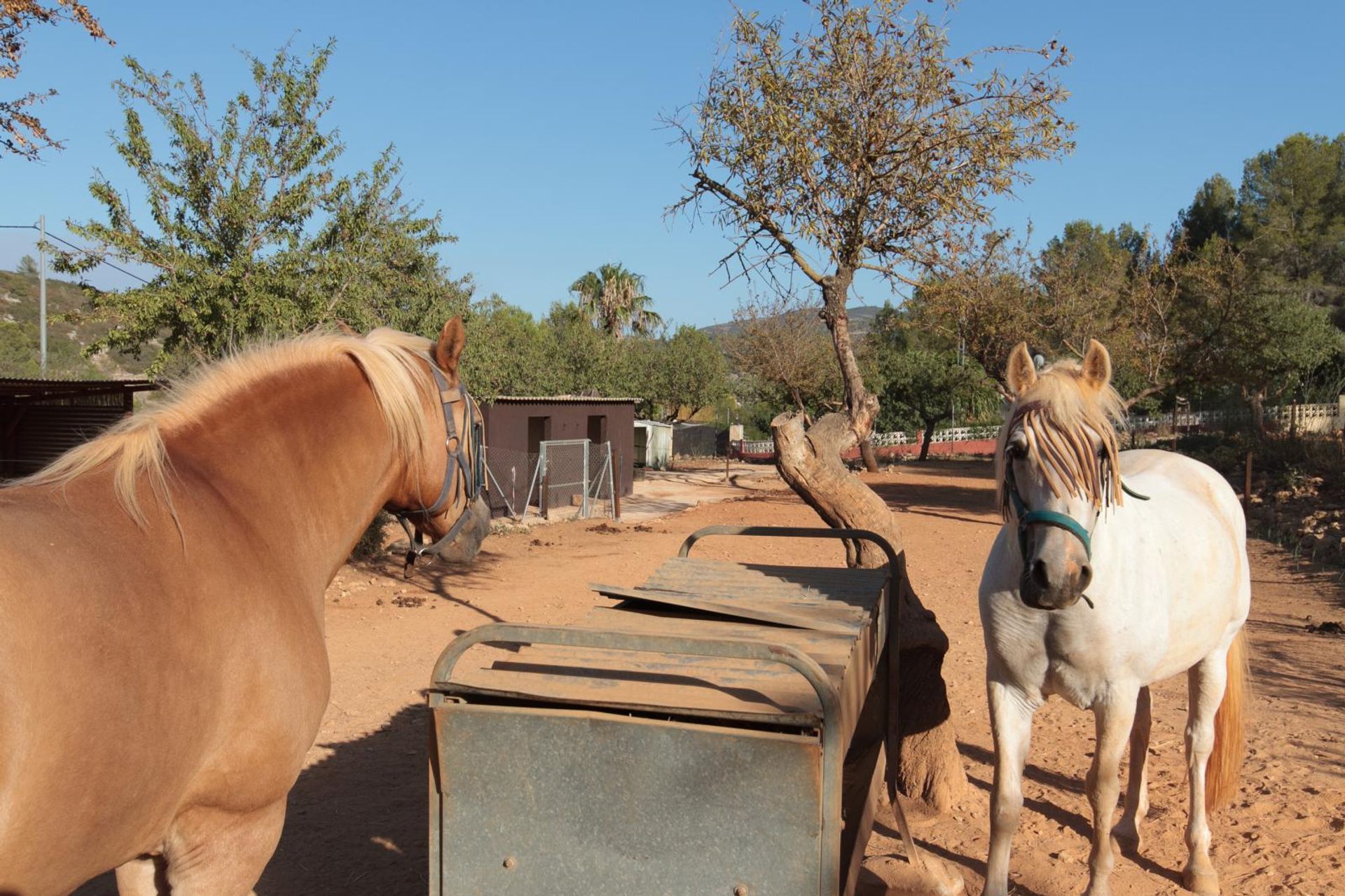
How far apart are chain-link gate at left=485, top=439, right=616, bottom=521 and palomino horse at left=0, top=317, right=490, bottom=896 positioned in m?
14.4

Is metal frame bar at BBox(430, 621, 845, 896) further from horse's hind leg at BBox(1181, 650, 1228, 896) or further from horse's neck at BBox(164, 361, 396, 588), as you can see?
horse's hind leg at BBox(1181, 650, 1228, 896)

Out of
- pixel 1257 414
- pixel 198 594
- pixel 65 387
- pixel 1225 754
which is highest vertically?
pixel 65 387

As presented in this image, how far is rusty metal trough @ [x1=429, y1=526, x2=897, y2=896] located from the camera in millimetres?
1923

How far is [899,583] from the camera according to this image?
4.17 meters

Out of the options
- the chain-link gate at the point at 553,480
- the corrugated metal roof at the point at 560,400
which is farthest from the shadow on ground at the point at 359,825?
the corrugated metal roof at the point at 560,400

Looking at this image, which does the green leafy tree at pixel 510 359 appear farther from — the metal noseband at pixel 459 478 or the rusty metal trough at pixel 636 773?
the rusty metal trough at pixel 636 773

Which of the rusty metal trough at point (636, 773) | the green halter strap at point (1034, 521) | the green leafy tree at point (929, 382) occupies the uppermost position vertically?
the green leafy tree at point (929, 382)

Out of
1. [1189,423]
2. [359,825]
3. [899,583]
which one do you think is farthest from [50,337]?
[1189,423]

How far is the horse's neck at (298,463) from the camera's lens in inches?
94.7

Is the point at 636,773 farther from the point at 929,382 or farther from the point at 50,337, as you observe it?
the point at 50,337

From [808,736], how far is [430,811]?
36.5 inches

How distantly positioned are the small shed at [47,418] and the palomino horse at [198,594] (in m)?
8.76

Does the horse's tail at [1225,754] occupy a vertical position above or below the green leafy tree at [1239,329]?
below

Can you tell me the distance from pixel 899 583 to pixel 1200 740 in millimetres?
1618
